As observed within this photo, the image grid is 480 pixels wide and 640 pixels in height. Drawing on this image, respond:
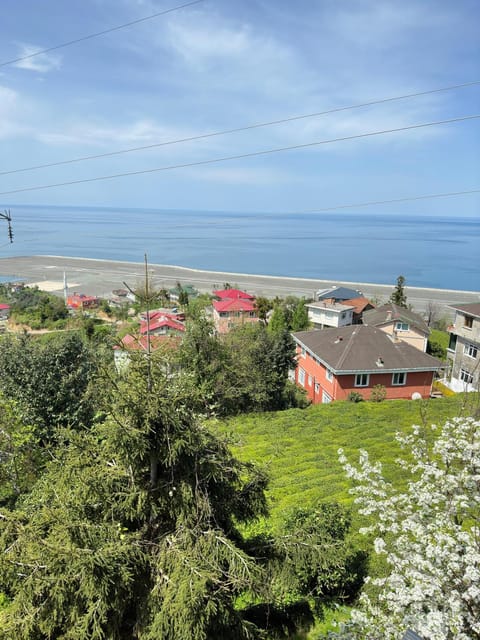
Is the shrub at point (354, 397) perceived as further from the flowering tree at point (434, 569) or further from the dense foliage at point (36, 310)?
the dense foliage at point (36, 310)

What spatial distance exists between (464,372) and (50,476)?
27.2m

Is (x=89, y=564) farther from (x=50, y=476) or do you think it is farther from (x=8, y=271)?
(x=8, y=271)

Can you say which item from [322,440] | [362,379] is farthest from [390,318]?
[322,440]

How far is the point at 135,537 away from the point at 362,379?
65.1 feet

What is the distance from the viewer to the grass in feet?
39.9

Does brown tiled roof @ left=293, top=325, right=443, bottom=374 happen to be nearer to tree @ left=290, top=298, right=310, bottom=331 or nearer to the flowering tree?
the flowering tree

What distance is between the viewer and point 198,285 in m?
84.1

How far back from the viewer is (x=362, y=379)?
905 inches

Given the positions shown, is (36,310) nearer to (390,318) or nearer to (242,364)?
(242,364)

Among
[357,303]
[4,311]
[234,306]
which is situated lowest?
[4,311]

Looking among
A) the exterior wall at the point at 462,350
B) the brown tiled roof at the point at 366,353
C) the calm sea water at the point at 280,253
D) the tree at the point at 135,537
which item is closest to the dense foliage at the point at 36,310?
the calm sea water at the point at 280,253

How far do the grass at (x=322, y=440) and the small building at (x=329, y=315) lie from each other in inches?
933

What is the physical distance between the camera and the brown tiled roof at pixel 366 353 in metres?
22.9

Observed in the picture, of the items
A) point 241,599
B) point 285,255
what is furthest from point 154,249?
point 241,599
